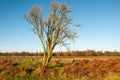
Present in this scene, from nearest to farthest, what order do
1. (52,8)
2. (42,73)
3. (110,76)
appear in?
(110,76), (42,73), (52,8)

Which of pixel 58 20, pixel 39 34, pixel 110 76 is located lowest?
pixel 110 76

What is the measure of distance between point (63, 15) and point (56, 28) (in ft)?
7.29

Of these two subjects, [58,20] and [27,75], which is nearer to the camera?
[27,75]

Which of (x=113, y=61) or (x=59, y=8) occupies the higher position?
(x=59, y=8)

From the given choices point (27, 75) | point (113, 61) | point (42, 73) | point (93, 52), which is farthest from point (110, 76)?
point (93, 52)

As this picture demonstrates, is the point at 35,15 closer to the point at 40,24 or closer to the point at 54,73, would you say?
the point at 40,24

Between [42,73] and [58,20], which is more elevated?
[58,20]

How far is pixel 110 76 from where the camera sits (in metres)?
21.2

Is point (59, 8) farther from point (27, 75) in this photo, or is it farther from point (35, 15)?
point (27, 75)

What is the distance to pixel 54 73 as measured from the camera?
2253 centimetres

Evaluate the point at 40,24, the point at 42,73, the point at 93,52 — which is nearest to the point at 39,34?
the point at 40,24

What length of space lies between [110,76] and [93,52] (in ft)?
236

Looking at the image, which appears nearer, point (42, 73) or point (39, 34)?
point (42, 73)

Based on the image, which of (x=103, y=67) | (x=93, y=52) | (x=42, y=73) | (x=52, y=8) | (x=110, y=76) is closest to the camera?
(x=110, y=76)
